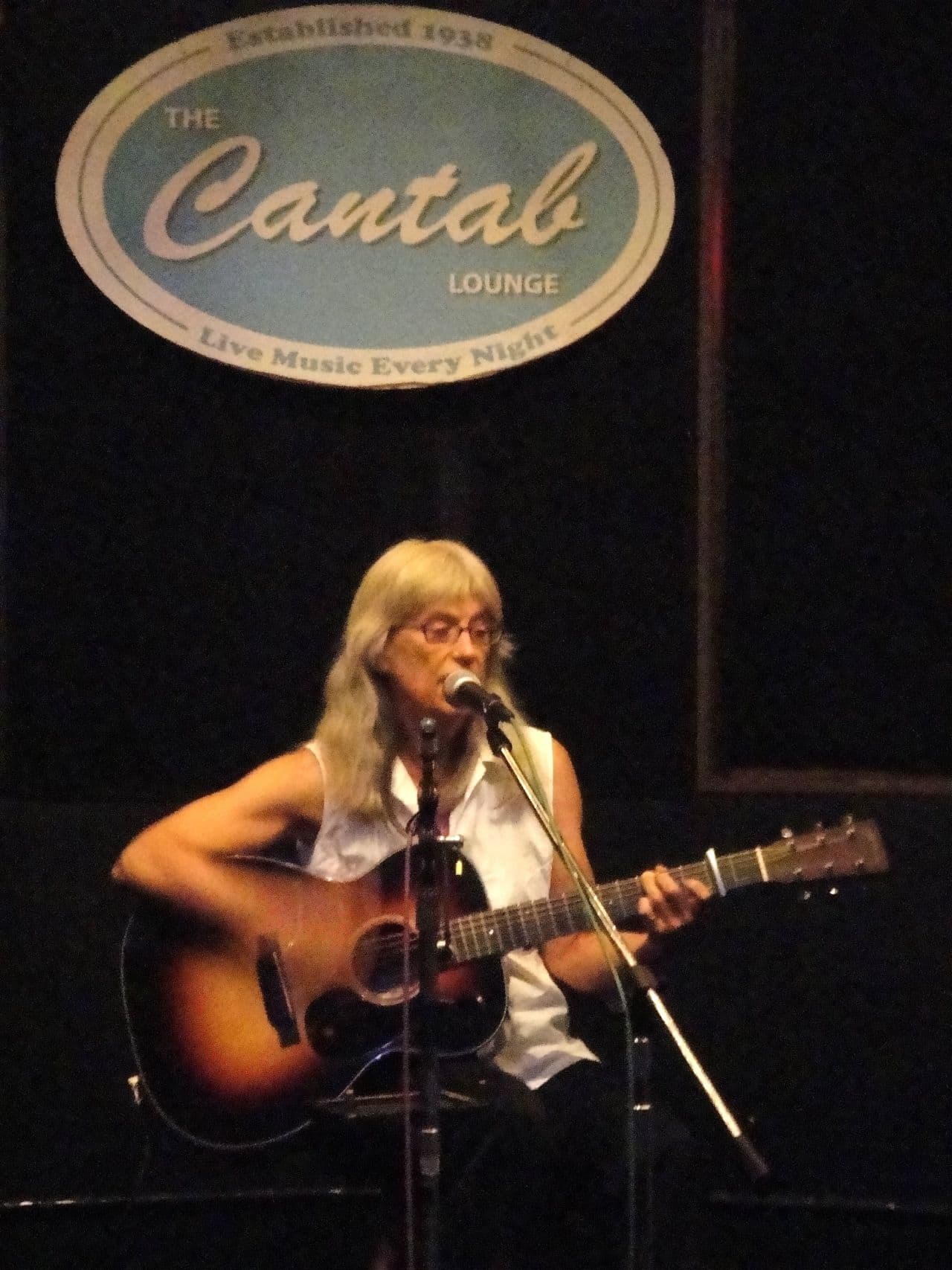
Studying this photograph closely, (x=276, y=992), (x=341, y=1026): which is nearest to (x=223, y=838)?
(x=276, y=992)

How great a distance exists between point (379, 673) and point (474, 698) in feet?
1.84

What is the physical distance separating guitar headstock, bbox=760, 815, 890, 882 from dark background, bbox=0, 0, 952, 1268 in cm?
64

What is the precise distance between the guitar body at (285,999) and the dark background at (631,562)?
484mm

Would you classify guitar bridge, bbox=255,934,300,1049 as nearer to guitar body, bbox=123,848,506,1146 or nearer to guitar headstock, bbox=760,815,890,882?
guitar body, bbox=123,848,506,1146

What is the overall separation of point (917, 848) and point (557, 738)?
0.77 meters

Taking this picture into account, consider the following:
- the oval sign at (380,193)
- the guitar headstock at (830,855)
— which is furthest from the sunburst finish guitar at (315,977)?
the oval sign at (380,193)

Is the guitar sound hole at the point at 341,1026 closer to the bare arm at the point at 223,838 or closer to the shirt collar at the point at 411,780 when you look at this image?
the bare arm at the point at 223,838

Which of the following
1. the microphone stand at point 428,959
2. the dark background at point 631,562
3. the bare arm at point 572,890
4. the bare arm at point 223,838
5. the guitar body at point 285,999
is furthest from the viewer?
the dark background at point 631,562

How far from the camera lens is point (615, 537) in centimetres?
326

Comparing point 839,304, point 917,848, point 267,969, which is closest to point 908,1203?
point 917,848

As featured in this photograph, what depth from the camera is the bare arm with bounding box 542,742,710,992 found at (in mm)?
2516

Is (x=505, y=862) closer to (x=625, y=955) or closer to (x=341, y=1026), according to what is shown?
(x=341, y=1026)

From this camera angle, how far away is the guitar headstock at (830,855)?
2549mm

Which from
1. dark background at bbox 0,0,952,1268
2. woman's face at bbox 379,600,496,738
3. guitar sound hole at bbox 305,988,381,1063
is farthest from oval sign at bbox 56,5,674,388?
guitar sound hole at bbox 305,988,381,1063
